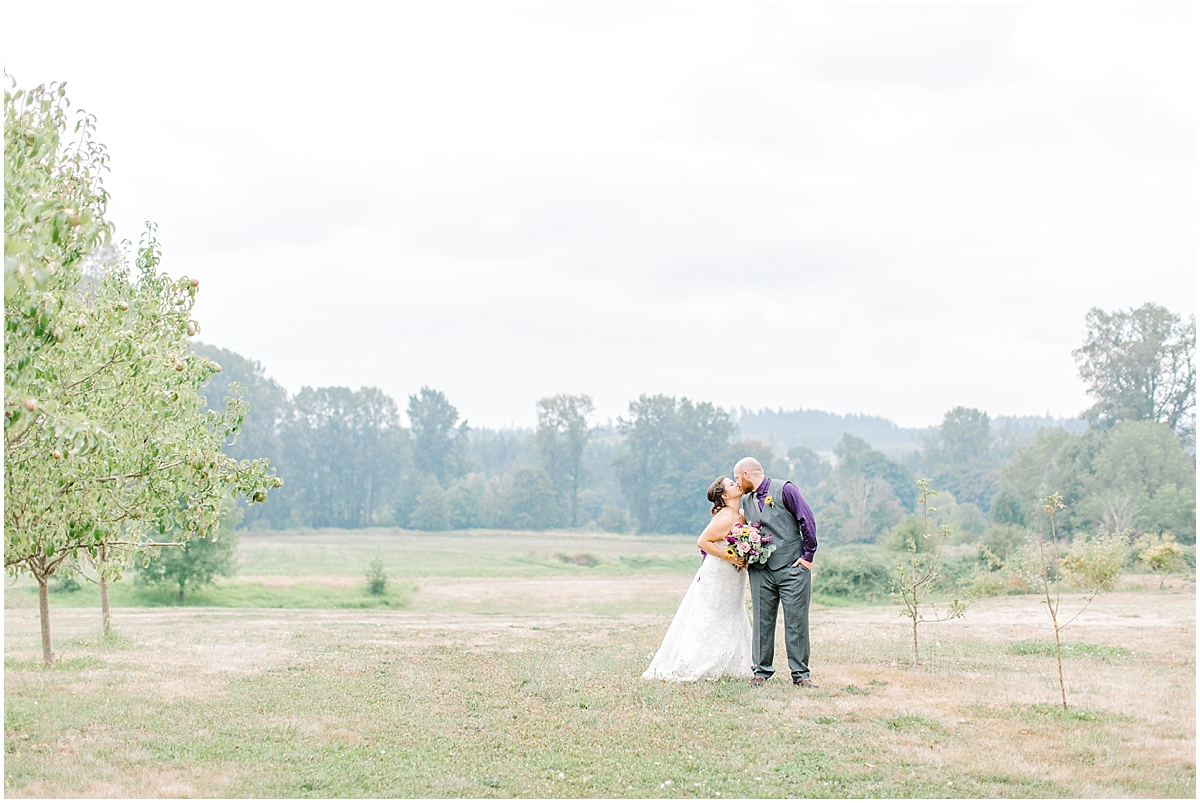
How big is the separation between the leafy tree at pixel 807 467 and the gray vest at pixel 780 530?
10796 cm

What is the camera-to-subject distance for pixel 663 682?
1021 cm

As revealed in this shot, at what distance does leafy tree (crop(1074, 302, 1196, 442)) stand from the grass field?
57459 mm

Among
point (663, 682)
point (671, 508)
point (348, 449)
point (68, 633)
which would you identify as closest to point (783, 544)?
point (663, 682)

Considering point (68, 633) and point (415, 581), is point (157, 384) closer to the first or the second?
point (68, 633)

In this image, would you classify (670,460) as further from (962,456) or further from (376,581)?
(376,581)

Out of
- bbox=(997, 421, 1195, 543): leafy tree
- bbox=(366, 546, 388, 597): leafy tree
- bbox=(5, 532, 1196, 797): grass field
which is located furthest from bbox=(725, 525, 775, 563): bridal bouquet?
bbox=(997, 421, 1195, 543): leafy tree

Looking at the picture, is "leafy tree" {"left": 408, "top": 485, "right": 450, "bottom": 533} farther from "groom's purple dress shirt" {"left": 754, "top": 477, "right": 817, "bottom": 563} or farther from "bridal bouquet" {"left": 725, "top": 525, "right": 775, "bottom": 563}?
"groom's purple dress shirt" {"left": 754, "top": 477, "right": 817, "bottom": 563}

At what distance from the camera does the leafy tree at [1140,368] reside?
6694cm

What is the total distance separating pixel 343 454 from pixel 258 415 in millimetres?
10093

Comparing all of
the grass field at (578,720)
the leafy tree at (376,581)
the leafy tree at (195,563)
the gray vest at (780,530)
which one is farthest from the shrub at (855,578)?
the gray vest at (780,530)

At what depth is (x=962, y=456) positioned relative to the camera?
358 feet

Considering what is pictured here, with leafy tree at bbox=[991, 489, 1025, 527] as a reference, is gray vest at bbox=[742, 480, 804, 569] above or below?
above

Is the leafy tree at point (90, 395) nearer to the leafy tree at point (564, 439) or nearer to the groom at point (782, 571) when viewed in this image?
the groom at point (782, 571)

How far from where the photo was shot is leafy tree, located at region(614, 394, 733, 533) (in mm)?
91625
